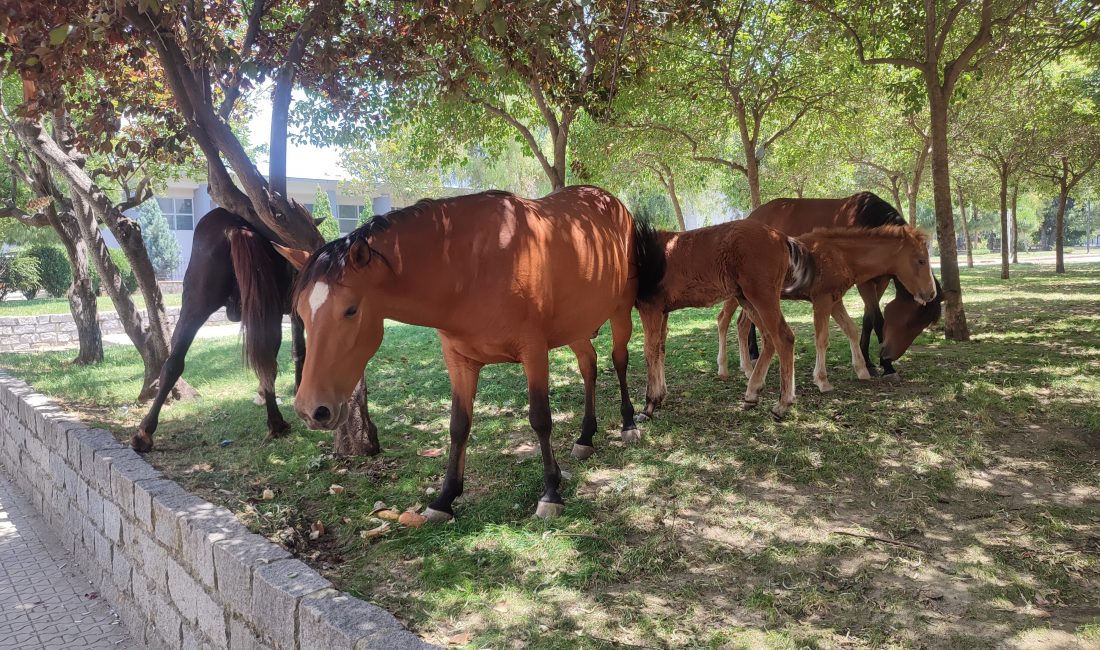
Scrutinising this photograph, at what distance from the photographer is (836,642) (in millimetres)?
2535

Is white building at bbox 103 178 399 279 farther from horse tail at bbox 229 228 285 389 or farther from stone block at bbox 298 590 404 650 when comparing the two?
stone block at bbox 298 590 404 650

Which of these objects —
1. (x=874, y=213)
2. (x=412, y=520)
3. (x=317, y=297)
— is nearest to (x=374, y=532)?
(x=412, y=520)

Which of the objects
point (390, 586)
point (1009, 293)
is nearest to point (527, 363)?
point (390, 586)

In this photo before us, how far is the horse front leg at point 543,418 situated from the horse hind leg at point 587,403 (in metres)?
→ 0.81

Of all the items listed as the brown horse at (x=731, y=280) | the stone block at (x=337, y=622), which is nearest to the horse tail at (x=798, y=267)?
the brown horse at (x=731, y=280)

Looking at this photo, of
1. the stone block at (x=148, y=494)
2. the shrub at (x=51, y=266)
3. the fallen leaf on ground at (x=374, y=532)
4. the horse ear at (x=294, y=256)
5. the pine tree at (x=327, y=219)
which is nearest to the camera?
the horse ear at (x=294, y=256)

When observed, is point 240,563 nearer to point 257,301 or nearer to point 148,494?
point 148,494

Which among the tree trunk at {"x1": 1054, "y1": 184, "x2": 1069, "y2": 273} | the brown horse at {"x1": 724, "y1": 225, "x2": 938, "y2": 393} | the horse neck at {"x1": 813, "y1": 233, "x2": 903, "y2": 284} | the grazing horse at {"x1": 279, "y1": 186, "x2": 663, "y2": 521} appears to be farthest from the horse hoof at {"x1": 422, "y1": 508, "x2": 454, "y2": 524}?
the tree trunk at {"x1": 1054, "y1": 184, "x2": 1069, "y2": 273}

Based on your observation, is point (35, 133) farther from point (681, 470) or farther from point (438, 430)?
point (681, 470)

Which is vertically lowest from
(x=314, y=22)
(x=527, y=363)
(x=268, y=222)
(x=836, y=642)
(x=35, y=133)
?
(x=836, y=642)

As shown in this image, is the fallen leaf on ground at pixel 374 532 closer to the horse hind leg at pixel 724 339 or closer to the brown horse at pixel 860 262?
the brown horse at pixel 860 262

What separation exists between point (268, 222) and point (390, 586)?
3.08m

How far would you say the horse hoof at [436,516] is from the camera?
3.80m

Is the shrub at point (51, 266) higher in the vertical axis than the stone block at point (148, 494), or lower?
higher
